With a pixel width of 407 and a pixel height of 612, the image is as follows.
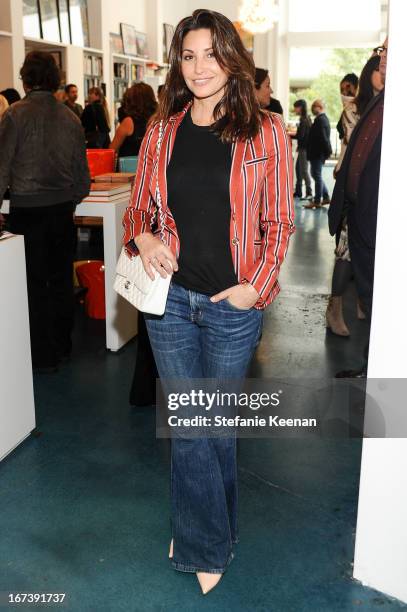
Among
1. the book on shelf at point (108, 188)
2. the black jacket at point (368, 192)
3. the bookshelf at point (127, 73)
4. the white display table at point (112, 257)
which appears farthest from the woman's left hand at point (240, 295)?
the bookshelf at point (127, 73)

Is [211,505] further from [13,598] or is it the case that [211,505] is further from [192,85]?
[192,85]

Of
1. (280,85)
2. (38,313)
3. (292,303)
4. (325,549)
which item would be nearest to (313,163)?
(280,85)

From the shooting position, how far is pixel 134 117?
5.13 metres

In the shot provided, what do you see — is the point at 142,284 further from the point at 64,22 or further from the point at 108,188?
the point at 64,22

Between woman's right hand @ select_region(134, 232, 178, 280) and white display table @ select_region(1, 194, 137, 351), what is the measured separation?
1.92 m

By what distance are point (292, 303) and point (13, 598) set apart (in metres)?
3.37

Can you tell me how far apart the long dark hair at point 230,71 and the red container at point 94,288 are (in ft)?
9.16

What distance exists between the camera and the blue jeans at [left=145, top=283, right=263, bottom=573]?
5.74 ft

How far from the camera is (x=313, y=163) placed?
9.86 m

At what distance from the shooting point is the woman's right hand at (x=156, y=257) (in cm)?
171

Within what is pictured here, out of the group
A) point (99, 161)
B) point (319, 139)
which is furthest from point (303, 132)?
point (99, 161)

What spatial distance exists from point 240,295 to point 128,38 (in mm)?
9651

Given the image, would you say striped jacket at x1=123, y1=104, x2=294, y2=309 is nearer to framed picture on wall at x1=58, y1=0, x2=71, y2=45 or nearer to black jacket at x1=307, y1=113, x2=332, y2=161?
framed picture on wall at x1=58, y1=0, x2=71, y2=45

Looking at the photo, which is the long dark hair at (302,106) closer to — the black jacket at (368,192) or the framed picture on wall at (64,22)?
the framed picture on wall at (64,22)
